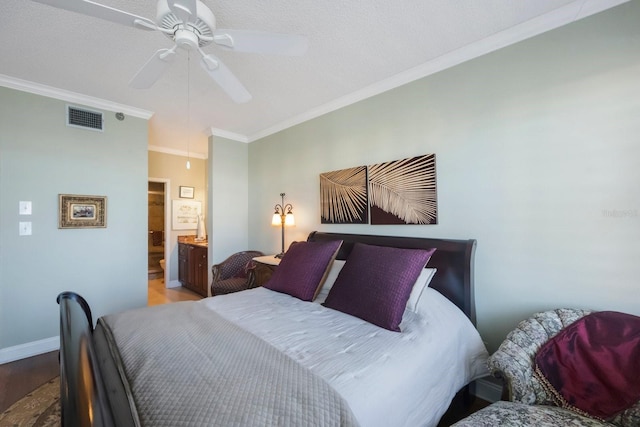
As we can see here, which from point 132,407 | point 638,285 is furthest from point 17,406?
point 638,285

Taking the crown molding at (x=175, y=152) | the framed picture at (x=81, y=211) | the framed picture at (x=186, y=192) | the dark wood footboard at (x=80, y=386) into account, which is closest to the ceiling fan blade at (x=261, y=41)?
the dark wood footboard at (x=80, y=386)

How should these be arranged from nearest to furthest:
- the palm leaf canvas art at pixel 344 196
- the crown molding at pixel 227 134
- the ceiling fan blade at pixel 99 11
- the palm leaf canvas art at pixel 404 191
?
the ceiling fan blade at pixel 99 11 < the palm leaf canvas art at pixel 404 191 < the palm leaf canvas art at pixel 344 196 < the crown molding at pixel 227 134

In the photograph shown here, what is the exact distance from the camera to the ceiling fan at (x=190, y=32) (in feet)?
4.06

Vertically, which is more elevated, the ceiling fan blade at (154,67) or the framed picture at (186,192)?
the ceiling fan blade at (154,67)

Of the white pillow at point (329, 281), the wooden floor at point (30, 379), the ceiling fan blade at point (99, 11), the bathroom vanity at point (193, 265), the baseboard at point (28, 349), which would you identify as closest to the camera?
the ceiling fan blade at point (99, 11)

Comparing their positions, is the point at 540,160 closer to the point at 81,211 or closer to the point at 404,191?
the point at 404,191

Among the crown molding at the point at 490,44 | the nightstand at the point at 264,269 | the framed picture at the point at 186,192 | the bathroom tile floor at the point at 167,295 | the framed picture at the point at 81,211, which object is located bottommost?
the bathroom tile floor at the point at 167,295

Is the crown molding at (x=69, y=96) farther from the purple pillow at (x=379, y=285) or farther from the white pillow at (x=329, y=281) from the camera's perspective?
the purple pillow at (x=379, y=285)

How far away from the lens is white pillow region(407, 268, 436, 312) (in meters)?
1.76

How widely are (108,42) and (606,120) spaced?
10.8 feet

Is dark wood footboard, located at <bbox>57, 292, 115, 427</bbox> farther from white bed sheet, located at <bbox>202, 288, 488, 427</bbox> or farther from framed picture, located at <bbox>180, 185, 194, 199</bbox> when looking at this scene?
framed picture, located at <bbox>180, 185, 194, 199</bbox>

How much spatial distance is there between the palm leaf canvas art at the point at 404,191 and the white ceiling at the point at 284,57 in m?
0.76

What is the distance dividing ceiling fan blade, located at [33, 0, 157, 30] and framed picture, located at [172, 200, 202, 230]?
413cm

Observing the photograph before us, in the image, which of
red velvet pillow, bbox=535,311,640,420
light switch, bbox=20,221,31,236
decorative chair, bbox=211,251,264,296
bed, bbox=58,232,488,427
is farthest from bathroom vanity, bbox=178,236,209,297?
red velvet pillow, bbox=535,311,640,420
